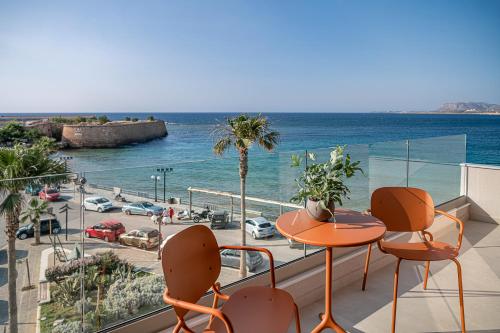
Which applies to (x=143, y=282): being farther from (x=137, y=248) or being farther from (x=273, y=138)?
(x=273, y=138)

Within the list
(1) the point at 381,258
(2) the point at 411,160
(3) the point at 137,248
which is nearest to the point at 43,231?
(3) the point at 137,248

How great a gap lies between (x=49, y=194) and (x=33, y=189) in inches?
3.6

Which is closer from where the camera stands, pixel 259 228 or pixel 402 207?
pixel 259 228

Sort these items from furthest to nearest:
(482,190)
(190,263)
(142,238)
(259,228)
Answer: (482,190)
(259,228)
(142,238)
(190,263)

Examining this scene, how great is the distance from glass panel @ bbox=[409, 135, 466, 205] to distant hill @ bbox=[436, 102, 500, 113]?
4394 centimetres

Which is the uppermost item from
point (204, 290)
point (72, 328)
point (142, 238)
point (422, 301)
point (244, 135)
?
point (244, 135)

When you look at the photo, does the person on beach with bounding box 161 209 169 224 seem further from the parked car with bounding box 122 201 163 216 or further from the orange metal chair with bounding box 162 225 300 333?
the orange metal chair with bounding box 162 225 300 333

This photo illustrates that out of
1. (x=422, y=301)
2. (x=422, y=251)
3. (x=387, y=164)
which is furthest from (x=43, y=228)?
(x=387, y=164)

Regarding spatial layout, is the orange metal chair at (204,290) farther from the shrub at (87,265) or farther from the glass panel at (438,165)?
the glass panel at (438,165)

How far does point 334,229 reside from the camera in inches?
80.4

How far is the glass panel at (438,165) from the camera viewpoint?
171 inches

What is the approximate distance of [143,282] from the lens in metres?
2.25

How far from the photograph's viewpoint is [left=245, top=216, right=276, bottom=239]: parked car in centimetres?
265

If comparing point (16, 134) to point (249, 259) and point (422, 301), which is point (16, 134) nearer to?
point (249, 259)
